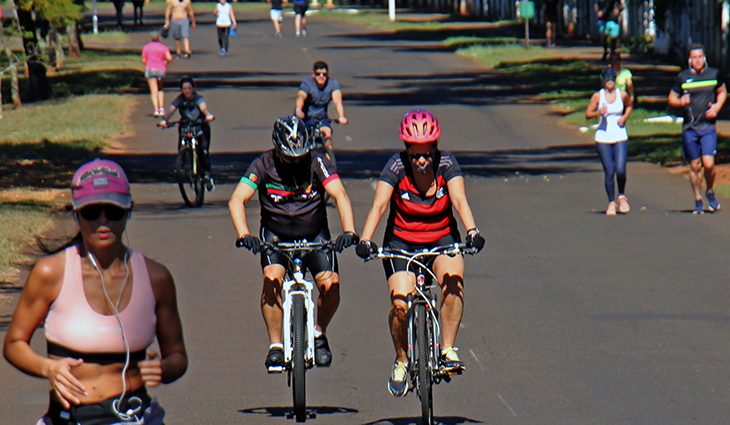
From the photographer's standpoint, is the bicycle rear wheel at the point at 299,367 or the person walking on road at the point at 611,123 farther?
the person walking on road at the point at 611,123

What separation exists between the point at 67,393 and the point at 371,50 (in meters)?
53.1

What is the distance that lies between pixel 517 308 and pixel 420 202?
4227 millimetres

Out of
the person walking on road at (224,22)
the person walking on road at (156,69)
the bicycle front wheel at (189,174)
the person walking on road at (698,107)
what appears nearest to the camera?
the person walking on road at (698,107)

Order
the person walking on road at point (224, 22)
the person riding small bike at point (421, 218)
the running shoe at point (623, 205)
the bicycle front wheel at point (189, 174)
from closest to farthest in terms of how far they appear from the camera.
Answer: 1. the person riding small bike at point (421, 218)
2. the running shoe at point (623, 205)
3. the bicycle front wheel at point (189, 174)
4. the person walking on road at point (224, 22)

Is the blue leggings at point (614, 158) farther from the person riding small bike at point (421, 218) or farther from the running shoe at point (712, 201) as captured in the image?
the person riding small bike at point (421, 218)

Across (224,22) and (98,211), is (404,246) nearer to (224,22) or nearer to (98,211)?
(98,211)

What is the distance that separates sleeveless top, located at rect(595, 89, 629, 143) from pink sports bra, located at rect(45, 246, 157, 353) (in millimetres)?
14932

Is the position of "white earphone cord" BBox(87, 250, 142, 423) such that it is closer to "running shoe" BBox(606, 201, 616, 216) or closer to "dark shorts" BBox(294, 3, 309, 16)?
"running shoe" BBox(606, 201, 616, 216)

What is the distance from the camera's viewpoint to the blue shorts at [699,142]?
1994cm

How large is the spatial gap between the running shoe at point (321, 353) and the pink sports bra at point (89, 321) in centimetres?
458

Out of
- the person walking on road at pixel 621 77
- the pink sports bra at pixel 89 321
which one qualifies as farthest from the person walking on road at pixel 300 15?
the pink sports bra at pixel 89 321

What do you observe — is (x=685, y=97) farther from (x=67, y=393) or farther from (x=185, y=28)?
(x=185, y=28)

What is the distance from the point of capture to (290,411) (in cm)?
1044

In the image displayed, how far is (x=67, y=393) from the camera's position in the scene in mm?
5473
